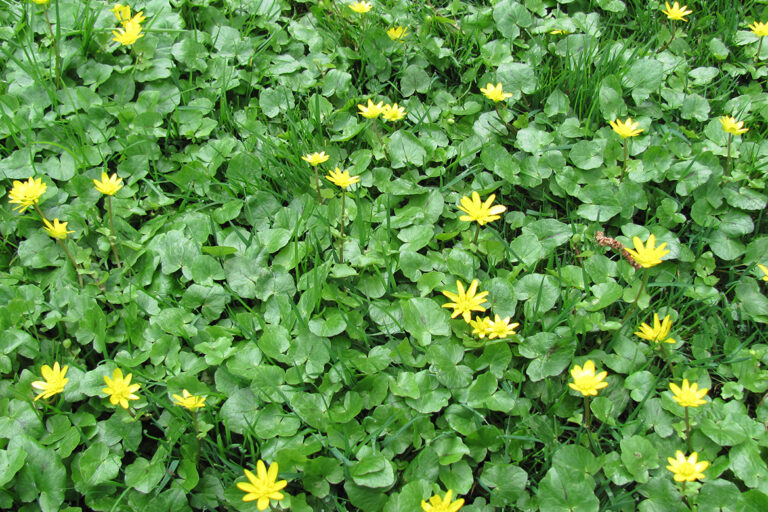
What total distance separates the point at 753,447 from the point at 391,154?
160 centimetres

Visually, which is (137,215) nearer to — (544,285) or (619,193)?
(544,285)

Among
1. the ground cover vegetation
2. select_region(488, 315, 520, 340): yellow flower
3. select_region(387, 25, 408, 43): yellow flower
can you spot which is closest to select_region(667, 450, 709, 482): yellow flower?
the ground cover vegetation

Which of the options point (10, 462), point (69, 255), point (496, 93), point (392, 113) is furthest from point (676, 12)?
point (10, 462)

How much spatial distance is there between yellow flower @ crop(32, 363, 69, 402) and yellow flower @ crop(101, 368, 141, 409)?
16 centimetres

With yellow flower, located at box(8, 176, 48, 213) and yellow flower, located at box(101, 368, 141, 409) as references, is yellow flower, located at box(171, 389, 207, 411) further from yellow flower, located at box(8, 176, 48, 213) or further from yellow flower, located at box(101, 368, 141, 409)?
yellow flower, located at box(8, 176, 48, 213)

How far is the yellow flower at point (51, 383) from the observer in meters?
1.88

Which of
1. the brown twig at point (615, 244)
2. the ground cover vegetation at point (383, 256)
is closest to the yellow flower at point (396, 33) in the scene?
the ground cover vegetation at point (383, 256)

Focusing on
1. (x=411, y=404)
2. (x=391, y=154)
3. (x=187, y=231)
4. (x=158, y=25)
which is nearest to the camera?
(x=411, y=404)

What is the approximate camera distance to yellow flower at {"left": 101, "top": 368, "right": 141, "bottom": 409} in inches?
71.6

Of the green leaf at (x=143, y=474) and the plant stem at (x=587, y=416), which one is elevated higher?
the plant stem at (x=587, y=416)

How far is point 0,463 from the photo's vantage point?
182 cm

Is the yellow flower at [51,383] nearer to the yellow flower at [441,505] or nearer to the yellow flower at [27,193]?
the yellow flower at [27,193]

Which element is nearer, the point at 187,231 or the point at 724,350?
the point at 724,350

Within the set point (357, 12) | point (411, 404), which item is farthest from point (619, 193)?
point (357, 12)
